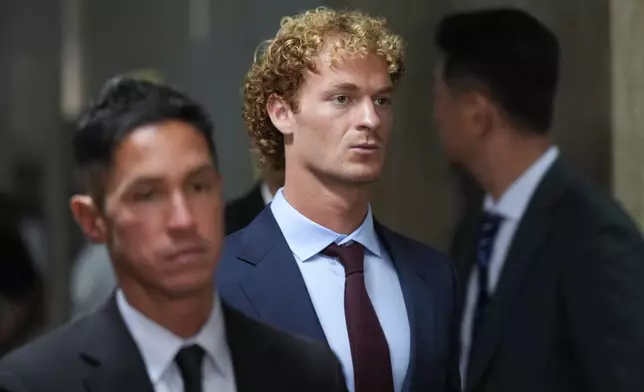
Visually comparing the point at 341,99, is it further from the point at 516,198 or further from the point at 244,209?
the point at 516,198

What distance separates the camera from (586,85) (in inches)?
59.4

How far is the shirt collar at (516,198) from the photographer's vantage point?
1.41 meters

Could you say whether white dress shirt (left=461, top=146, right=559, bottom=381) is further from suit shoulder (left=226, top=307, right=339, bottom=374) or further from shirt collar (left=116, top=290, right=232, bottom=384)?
shirt collar (left=116, top=290, right=232, bottom=384)

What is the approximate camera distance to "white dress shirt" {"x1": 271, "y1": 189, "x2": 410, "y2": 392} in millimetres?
1182

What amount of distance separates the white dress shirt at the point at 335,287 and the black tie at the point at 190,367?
228 millimetres

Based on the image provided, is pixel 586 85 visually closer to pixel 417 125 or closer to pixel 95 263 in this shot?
pixel 417 125

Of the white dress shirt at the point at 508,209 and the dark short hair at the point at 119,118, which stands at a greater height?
the dark short hair at the point at 119,118

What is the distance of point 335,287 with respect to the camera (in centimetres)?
120

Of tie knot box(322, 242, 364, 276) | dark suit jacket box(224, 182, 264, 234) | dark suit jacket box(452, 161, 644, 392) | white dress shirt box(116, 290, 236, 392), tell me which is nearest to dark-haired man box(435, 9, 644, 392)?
dark suit jacket box(452, 161, 644, 392)

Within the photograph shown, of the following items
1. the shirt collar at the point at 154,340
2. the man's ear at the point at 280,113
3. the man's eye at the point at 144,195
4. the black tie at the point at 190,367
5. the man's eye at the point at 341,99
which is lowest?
the black tie at the point at 190,367

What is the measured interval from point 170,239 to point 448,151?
592 mm

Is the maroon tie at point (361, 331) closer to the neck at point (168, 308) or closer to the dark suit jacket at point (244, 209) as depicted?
the dark suit jacket at point (244, 209)

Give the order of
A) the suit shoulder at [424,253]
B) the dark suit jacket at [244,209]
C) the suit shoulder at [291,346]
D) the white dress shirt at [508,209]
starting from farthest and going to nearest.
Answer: the white dress shirt at [508,209]
the suit shoulder at [424,253]
the dark suit jacket at [244,209]
the suit shoulder at [291,346]

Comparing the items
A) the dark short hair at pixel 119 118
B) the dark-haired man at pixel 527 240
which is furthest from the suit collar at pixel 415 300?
the dark short hair at pixel 119 118
